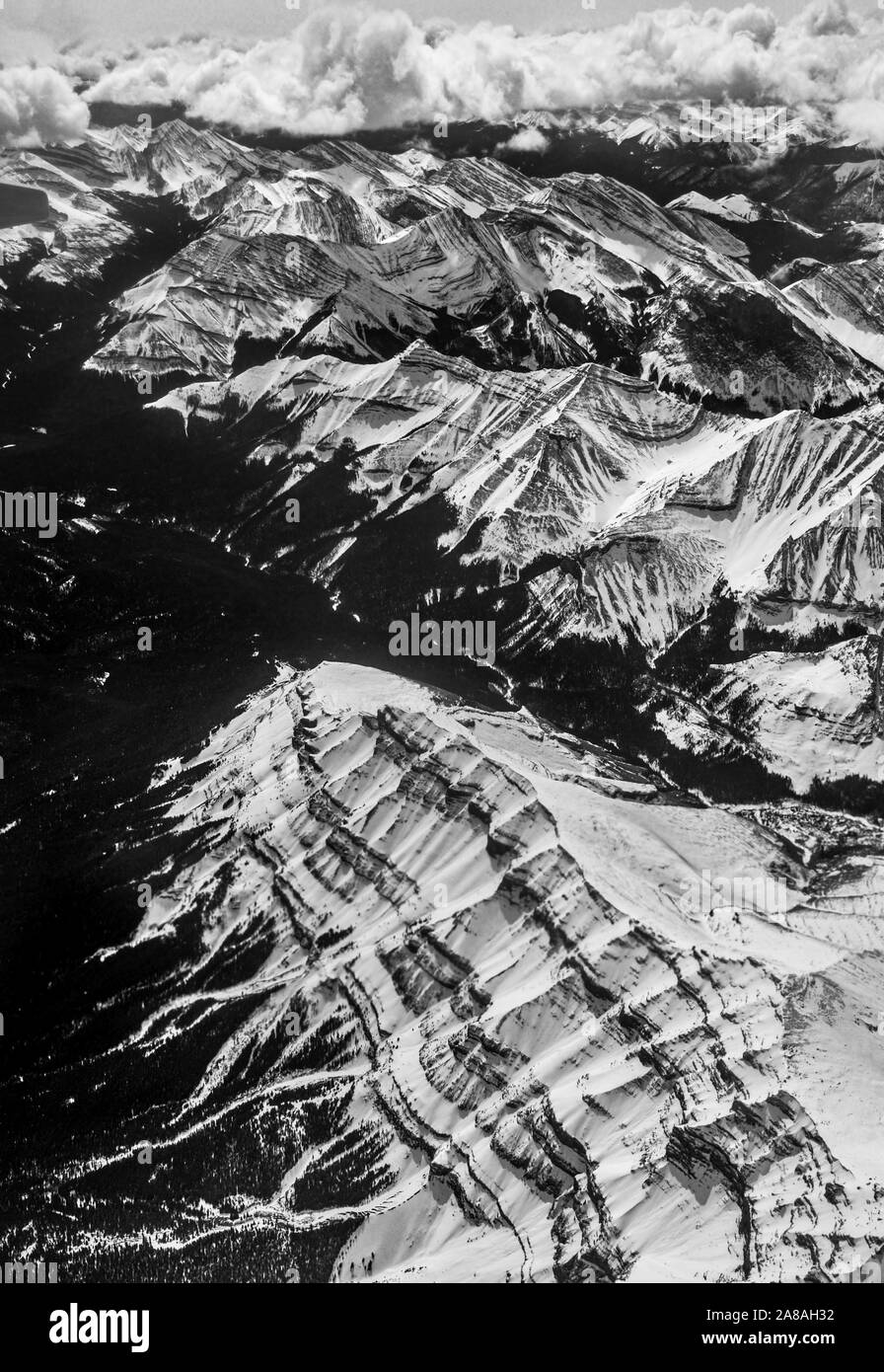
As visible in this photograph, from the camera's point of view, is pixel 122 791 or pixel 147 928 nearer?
pixel 147 928

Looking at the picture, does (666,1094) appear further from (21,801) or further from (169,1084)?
(21,801)

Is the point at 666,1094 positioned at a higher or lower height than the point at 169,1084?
higher

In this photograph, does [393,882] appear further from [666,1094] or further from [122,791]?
[122,791]

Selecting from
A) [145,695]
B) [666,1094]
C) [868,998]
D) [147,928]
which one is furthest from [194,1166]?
[145,695]

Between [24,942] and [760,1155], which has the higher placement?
[760,1155]

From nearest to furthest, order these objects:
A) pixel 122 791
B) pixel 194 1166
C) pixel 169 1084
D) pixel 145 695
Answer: pixel 194 1166, pixel 169 1084, pixel 122 791, pixel 145 695

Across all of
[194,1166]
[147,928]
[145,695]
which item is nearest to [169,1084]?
[194,1166]

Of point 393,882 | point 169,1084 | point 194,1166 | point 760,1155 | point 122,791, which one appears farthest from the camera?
point 122,791

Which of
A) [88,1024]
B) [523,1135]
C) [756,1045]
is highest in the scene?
[756,1045]

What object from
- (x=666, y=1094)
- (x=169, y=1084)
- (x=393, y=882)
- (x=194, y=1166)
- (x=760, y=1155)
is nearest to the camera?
(x=760, y=1155)
